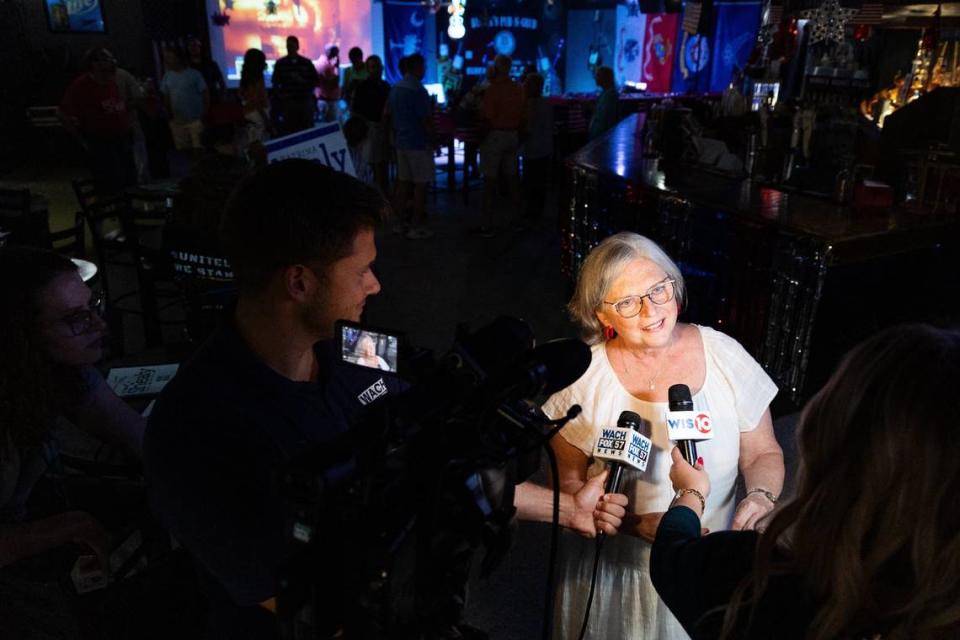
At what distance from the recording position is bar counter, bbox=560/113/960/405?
3.47 metres

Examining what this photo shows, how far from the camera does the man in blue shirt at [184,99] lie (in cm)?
845

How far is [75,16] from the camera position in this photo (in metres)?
11.8

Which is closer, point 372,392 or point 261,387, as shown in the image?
point 261,387

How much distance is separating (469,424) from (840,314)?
3356mm

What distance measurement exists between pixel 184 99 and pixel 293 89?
4.24ft

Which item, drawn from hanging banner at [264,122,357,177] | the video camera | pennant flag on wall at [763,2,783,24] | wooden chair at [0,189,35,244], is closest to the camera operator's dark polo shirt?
the video camera

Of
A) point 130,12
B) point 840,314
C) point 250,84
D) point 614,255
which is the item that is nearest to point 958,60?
point 840,314

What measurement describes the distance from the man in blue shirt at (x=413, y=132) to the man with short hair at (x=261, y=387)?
19.4 ft

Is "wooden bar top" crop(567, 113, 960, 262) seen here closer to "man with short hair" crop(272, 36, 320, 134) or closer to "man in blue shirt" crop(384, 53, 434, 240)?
"man in blue shirt" crop(384, 53, 434, 240)

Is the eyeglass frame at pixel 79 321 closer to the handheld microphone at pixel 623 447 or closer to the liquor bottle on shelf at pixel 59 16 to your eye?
the handheld microphone at pixel 623 447

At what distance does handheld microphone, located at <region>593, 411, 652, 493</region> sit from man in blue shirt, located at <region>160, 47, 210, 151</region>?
810 cm

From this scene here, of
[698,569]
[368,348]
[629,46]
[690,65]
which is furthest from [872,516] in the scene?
[629,46]

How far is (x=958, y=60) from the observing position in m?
5.46

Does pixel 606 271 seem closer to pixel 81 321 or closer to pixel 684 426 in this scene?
pixel 684 426
